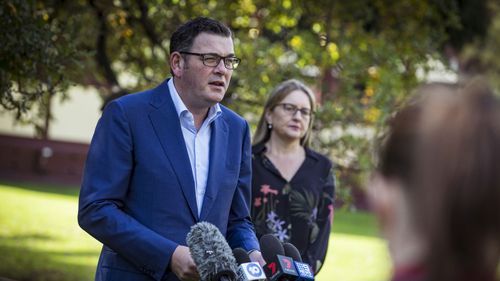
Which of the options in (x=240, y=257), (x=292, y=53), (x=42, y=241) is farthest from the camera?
(x=42, y=241)

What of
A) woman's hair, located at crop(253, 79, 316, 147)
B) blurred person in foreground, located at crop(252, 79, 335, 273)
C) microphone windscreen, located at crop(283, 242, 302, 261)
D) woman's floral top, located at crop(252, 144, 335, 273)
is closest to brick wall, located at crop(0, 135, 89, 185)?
woman's hair, located at crop(253, 79, 316, 147)

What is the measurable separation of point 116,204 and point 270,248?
0.75m

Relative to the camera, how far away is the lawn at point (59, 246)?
12.8 meters

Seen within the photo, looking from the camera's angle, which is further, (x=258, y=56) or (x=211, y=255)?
(x=258, y=56)

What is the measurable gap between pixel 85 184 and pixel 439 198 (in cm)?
267

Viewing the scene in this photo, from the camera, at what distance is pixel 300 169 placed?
266 inches

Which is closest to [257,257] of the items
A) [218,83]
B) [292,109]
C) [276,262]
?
[276,262]

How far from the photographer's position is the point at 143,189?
4.15 metres

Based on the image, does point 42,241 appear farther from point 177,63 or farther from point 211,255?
point 211,255

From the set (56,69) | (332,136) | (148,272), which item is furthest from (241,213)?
(332,136)

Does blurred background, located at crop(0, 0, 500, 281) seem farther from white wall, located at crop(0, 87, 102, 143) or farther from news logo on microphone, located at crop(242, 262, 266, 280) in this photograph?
white wall, located at crop(0, 87, 102, 143)

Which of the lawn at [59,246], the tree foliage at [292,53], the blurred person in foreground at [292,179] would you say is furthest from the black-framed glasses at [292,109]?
the tree foliage at [292,53]

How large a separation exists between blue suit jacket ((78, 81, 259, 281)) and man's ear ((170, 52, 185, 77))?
185 millimetres

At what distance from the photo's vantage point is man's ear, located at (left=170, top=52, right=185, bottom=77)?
4.56 meters
